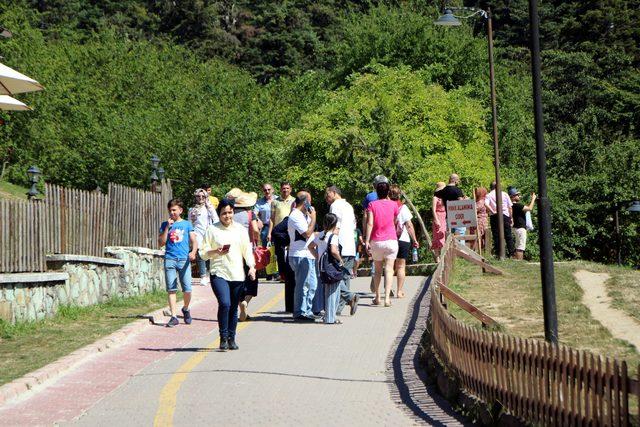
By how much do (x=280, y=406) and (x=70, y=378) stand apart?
3.04 meters

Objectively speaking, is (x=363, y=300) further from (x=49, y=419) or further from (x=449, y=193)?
(x=49, y=419)

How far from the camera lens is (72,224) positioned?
18.3 m

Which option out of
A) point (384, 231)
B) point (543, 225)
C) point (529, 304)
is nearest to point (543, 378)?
point (543, 225)

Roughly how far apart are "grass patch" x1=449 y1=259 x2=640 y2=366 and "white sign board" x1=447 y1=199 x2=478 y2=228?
1.02m

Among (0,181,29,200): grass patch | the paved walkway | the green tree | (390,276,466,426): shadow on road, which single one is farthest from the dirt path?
(0,181,29,200): grass patch

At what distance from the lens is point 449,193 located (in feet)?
74.8

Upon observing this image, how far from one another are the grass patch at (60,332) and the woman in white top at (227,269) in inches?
72.2

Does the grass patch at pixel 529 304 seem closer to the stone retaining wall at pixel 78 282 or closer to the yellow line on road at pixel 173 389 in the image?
the yellow line on road at pixel 173 389

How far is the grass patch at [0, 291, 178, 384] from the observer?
1261 cm

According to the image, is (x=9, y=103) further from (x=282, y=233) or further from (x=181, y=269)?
(x=282, y=233)

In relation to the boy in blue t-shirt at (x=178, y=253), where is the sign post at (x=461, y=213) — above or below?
above

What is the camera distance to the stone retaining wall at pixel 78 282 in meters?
15.6

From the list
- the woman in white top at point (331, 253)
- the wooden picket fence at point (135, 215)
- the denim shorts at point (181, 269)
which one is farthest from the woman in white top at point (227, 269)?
the wooden picket fence at point (135, 215)

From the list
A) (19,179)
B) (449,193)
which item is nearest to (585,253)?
(19,179)
